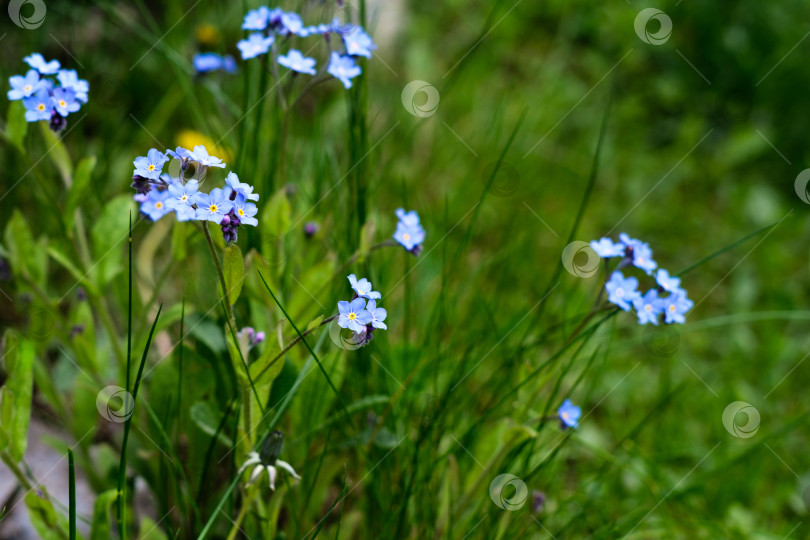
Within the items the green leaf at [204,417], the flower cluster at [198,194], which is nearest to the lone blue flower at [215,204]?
the flower cluster at [198,194]

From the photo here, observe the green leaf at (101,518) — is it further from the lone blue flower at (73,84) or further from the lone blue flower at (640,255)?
the lone blue flower at (640,255)

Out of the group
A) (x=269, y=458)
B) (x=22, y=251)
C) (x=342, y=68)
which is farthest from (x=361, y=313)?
(x=22, y=251)

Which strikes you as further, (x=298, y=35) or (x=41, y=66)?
(x=298, y=35)

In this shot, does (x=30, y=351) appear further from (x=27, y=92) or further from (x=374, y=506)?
(x=374, y=506)

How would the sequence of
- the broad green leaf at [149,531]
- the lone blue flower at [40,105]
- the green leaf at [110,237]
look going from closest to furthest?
the lone blue flower at [40,105] < the broad green leaf at [149,531] < the green leaf at [110,237]

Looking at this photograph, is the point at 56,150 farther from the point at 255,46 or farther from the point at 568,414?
the point at 568,414
